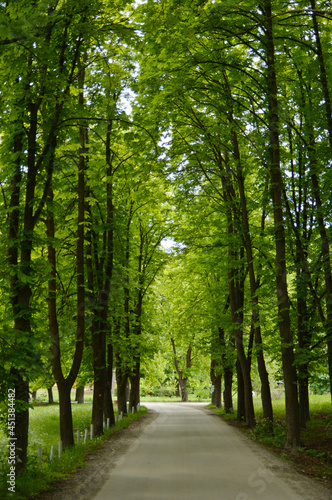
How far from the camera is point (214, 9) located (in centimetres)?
1101

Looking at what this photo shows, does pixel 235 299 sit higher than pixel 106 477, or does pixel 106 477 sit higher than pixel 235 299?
pixel 235 299

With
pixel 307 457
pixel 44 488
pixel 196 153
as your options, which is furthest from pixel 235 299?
pixel 44 488

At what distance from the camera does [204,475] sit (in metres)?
9.70

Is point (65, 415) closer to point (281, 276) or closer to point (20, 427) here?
point (20, 427)

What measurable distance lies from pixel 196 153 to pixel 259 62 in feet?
12.1

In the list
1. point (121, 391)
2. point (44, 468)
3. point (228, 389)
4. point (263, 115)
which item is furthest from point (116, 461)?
point (228, 389)

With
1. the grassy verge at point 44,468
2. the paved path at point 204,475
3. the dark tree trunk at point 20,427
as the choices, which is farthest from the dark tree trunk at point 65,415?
the dark tree trunk at point 20,427

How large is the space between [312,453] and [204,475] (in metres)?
4.37

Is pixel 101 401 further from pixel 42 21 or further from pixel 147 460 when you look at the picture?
pixel 42 21

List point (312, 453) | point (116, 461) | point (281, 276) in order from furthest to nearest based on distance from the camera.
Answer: point (281, 276)
point (312, 453)
point (116, 461)

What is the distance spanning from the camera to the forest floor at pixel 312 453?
10.2m

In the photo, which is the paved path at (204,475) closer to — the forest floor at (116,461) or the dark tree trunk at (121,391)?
the forest floor at (116,461)

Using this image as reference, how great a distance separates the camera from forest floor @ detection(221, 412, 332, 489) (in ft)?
33.4

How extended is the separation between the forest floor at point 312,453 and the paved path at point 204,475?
389 millimetres
